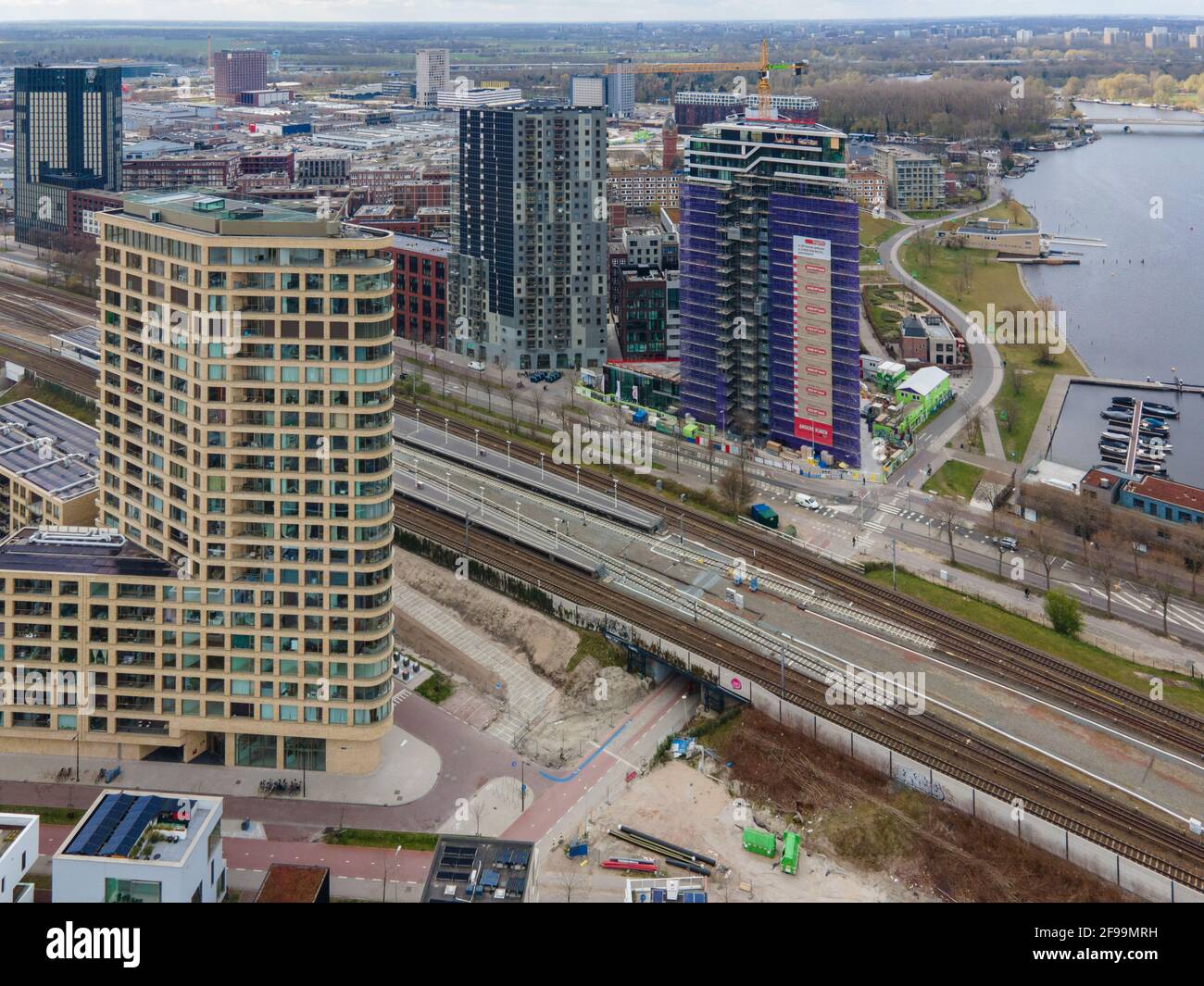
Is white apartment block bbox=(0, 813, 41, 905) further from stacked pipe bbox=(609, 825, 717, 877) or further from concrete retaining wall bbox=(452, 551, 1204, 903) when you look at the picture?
concrete retaining wall bbox=(452, 551, 1204, 903)

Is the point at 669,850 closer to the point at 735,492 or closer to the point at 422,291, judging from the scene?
the point at 735,492

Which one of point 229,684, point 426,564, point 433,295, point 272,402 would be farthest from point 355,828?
point 433,295

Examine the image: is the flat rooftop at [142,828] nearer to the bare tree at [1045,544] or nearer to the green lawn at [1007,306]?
the bare tree at [1045,544]

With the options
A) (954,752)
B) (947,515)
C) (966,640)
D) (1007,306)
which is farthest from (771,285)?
(1007,306)

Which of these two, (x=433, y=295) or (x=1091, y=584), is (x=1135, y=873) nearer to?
(x=1091, y=584)

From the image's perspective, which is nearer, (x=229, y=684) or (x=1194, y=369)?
(x=229, y=684)

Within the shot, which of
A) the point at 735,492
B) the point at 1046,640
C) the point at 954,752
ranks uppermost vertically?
the point at 735,492

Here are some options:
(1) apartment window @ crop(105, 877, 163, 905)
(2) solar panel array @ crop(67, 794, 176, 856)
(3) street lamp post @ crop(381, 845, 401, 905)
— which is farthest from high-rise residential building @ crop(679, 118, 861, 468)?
(1) apartment window @ crop(105, 877, 163, 905)
